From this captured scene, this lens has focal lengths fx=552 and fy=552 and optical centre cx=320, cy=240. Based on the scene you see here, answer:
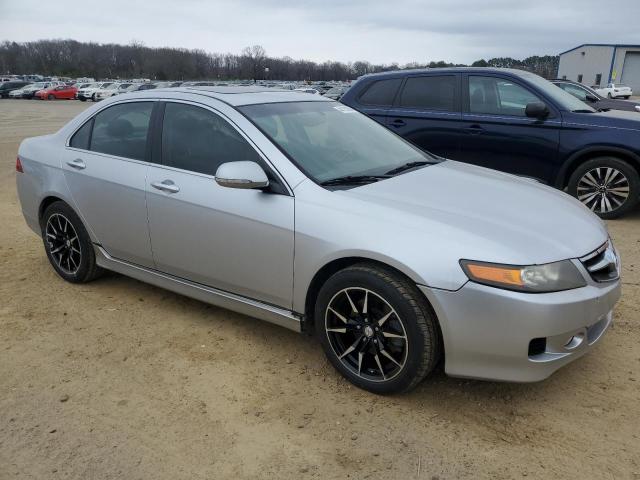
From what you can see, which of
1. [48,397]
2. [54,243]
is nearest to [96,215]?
[54,243]

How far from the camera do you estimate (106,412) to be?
2941mm

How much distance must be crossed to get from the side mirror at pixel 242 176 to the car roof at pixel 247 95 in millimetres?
662

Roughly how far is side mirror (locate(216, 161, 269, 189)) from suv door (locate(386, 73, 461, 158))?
435cm

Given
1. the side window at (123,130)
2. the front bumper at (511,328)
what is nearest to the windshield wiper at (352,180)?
the front bumper at (511,328)

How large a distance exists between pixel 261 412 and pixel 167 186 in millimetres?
1643

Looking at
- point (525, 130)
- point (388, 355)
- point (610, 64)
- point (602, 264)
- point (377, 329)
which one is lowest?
point (388, 355)

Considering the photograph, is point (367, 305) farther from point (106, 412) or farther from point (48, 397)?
point (48, 397)

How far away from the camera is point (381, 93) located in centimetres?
765

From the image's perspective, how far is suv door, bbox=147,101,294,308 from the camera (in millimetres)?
3229

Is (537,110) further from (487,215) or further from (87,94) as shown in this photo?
(87,94)

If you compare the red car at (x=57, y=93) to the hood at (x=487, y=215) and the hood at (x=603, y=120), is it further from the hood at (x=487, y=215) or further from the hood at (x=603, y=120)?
the hood at (x=487, y=215)

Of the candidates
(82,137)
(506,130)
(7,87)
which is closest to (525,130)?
(506,130)

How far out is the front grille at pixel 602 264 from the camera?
283cm

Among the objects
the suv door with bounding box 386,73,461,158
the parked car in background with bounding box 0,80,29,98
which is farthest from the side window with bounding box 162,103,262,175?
the parked car in background with bounding box 0,80,29,98
